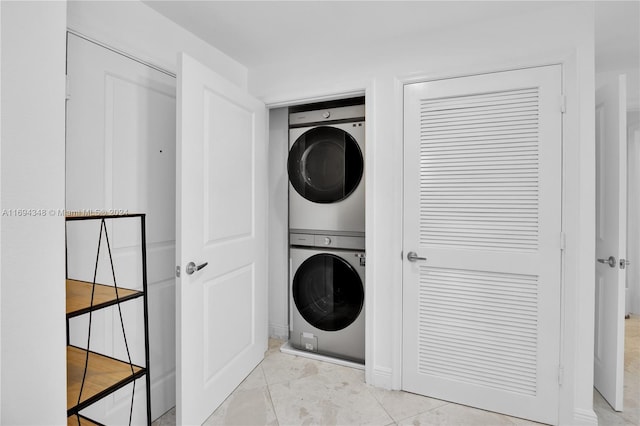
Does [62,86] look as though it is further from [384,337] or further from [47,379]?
[384,337]

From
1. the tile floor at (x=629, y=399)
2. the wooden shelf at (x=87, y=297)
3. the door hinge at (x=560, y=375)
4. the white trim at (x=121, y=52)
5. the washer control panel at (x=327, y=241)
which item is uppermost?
the white trim at (x=121, y=52)

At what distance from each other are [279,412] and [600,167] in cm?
244

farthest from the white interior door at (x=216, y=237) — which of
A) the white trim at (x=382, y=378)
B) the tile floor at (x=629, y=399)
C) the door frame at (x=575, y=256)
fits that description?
the tile floor at (x=629, y=399)

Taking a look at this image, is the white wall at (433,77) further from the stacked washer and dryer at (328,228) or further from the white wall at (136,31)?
the white wall at (136,31)

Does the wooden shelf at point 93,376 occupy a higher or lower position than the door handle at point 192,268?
lower

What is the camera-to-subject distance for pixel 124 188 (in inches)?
67.1

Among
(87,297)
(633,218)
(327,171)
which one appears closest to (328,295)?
(327,171)

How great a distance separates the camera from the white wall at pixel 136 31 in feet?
4.97

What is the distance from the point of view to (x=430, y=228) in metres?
2.06

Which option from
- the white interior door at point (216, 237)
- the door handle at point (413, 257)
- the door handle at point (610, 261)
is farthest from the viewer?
the door handle at point (413, 257)

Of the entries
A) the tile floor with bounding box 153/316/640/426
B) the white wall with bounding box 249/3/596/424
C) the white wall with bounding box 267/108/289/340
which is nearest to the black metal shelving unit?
the tile floor with bounding box 153/316/640/426

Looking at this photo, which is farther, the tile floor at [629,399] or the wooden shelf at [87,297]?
the tile floor at [629,399]

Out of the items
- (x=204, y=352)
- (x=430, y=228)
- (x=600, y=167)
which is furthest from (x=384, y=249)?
(x=600, y=167)

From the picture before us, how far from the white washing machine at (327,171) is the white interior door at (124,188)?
3.29 feet
